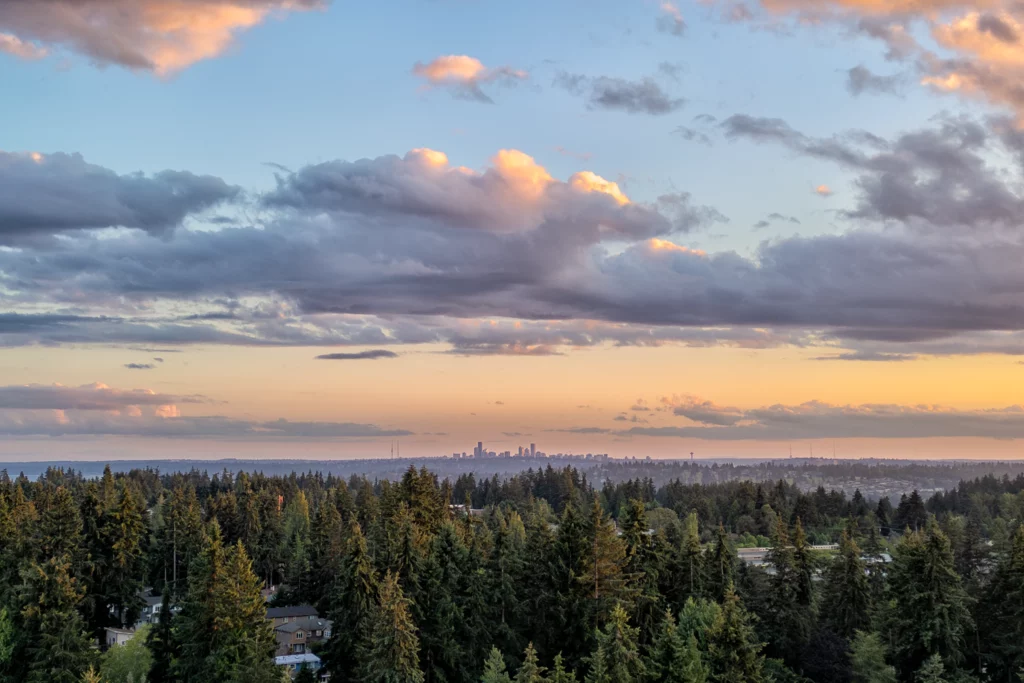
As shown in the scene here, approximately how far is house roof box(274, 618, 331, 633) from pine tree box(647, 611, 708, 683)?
155 feet

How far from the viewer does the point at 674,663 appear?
164 ft

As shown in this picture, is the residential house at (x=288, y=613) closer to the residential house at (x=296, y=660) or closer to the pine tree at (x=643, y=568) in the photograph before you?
the residential house at (x=296, y=660)

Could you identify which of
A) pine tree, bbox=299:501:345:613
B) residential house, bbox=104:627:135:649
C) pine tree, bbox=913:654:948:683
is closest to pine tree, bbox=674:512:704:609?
pine tree, bbox=913:654:948:683

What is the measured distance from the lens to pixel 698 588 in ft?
230

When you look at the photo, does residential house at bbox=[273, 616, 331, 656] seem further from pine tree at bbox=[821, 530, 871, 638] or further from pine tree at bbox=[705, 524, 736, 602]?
pine tree at bbox=[821, 530, 871, 638]

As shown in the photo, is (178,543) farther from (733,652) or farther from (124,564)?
(733,652)

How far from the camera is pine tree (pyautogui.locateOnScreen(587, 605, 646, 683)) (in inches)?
1916

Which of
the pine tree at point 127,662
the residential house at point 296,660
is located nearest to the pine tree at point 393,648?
the pine tree at point 127,662

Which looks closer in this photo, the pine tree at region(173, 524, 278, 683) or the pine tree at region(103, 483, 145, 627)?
the pine tree at region(173, 524, 278, 683)

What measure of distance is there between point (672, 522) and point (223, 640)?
94.1m

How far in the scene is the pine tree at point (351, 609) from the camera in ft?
207

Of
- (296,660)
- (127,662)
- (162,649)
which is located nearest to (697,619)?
(162,649)

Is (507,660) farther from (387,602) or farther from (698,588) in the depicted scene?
(698,588)

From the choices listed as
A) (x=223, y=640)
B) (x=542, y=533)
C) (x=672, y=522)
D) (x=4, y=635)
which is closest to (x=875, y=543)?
(x=542, y=533)
